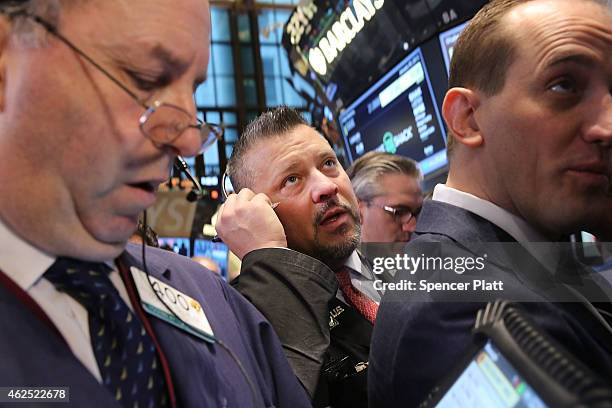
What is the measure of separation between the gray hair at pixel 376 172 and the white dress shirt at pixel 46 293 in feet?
7.63

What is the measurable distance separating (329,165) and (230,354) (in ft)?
3.90

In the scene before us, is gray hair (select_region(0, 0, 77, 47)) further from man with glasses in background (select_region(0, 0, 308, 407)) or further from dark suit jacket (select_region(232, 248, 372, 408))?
dark suit jacket (select_region(232, 248, 372, 408))

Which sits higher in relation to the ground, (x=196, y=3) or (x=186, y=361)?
(x=196, y=3)

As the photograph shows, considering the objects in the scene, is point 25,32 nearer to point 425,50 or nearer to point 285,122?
point 285,122

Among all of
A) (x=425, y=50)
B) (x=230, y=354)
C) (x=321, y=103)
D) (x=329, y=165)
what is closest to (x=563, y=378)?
(x=230, y=354)

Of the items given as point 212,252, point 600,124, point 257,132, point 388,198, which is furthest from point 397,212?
point 212,252

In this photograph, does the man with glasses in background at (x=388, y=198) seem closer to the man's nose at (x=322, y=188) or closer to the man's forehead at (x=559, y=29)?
the man's nose at (x=322, y=188)

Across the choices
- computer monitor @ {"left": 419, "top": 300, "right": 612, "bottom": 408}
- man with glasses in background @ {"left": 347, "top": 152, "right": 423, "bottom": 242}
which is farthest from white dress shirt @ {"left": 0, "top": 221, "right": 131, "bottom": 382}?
man with glasses in background @ {"left": 347, "top": 152, "right": 423, "bottom": 242}

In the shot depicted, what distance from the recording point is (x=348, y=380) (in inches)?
63.6

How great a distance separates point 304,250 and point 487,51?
97 cm

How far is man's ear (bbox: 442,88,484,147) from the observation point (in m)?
1.22

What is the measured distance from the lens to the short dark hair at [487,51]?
3.81 feet

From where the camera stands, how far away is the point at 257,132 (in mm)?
2217

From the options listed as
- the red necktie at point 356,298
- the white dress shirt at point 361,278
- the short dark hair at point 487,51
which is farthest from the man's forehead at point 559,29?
the white dress shirt at point 361,278
